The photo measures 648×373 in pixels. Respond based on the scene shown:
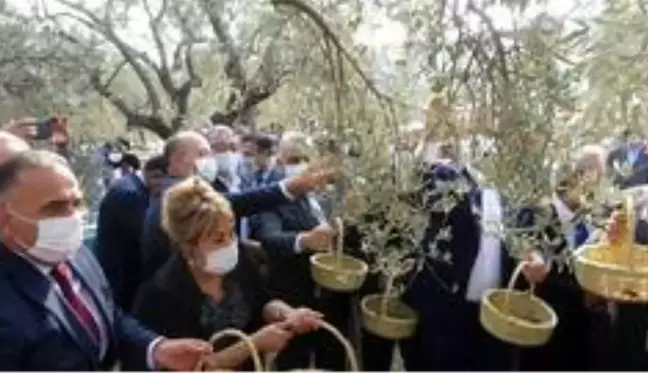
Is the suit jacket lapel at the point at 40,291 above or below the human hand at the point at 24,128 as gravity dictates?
below

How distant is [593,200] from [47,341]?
1.87 metres

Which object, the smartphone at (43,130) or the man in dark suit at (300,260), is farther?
the man in dark suit at (300,260)

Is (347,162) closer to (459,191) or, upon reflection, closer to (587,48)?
(459,191)

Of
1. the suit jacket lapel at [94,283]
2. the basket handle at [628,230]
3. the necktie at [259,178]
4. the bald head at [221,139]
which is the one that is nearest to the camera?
the suit jacket lapel at [94,283]

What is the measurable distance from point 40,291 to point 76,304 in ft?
0.45

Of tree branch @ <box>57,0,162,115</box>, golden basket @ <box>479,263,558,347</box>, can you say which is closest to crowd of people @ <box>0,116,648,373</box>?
golden basket @ <box>479,263,558,347</box>

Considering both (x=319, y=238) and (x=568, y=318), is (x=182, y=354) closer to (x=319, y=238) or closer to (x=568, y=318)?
(x=319, y=238)

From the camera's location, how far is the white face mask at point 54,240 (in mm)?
2965

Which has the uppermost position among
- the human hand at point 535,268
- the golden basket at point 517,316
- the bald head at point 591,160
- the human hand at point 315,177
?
the bald head at point 591,160

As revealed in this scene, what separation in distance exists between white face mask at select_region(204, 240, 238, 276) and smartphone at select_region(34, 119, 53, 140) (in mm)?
1677

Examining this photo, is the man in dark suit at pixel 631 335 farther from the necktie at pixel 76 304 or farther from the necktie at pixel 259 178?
the necktie at pixel 76 304

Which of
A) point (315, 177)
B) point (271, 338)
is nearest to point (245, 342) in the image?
point (271, 338)

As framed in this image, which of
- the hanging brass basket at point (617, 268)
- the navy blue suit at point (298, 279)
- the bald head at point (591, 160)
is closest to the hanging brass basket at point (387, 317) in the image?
the navy blue suit at point (298, 279)

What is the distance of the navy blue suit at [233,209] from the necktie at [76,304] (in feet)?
5.06
